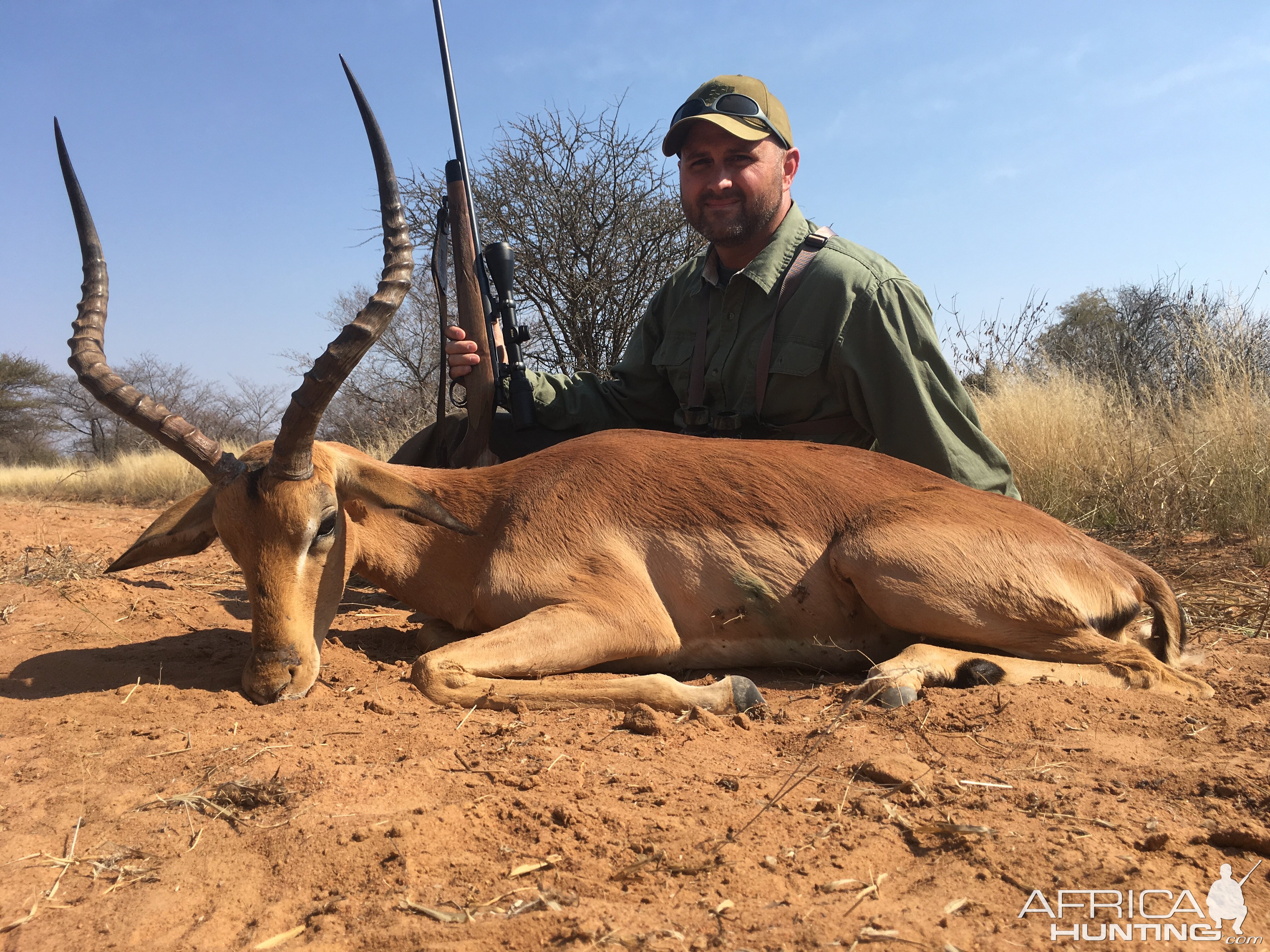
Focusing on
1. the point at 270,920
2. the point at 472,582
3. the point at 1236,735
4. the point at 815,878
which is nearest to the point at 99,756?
the point at 270,920

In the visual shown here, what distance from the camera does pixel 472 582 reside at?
4.50 meters

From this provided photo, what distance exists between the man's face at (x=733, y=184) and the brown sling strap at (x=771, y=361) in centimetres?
40

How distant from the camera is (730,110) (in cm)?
600

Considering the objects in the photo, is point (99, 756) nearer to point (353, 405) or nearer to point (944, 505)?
point (944, 505)

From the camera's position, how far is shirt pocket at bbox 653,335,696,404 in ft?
20.4

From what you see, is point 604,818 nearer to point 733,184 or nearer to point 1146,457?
point 733,184

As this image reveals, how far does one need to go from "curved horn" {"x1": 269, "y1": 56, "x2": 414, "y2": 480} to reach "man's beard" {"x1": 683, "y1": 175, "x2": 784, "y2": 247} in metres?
2.72

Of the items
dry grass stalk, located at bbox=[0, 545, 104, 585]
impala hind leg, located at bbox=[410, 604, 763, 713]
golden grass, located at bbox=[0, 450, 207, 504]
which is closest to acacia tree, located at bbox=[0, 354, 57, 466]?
golden grass, located at bbox=[0, 450, 207, 504]

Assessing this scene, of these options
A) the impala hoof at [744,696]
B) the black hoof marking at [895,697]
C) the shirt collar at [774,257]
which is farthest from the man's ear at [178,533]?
the shirt collar at [774,257]

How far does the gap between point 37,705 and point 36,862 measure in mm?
1616

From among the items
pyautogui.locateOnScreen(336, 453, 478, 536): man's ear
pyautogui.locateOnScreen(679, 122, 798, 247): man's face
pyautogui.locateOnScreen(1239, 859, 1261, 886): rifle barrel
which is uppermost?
pyautogui.locateOnScreen(679, 122, 798, 247): man's face

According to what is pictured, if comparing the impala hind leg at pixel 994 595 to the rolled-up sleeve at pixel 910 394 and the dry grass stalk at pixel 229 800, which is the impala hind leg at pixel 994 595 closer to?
the rolled-up sleeve at pixel 910 394

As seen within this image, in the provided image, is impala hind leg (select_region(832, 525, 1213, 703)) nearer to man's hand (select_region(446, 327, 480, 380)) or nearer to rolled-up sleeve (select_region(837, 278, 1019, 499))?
rolled-up sleeve (select_region(837, 278, 1019, 499))

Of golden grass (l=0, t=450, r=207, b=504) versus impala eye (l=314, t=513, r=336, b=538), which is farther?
golden grass (l=0, t=450, r=207, b=504)
